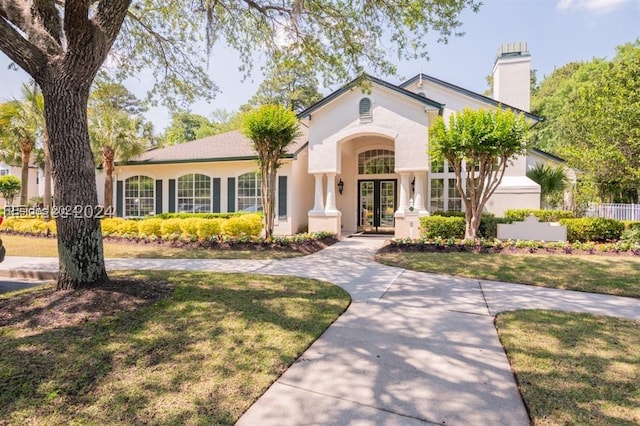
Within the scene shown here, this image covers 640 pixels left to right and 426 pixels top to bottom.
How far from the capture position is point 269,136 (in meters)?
11.0

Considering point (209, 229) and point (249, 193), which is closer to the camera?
point (209, 229)

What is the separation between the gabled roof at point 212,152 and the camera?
52.6ft

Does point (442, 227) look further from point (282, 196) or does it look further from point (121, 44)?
point (121, 44)

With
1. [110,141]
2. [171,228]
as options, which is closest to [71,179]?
[171,228]

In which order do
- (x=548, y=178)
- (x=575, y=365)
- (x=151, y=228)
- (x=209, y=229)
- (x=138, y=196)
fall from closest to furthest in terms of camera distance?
1. (x=575, y=365)
2. (x=209, y=229)
3. (x=151, y=228)
4. (x=548, y=178)
5. (x=138, y=196)

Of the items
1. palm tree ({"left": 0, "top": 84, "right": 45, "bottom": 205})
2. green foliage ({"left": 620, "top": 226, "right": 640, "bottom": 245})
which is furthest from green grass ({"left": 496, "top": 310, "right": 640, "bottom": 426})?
palm tree ({"left": 0, "top": 84, "right": 45, "bottom": 205})

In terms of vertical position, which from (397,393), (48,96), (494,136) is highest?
(494,136)

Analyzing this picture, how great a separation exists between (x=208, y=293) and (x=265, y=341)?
213cm

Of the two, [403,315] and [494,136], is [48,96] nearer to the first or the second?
[403,315]

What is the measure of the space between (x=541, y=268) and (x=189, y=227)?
1053 centimetres

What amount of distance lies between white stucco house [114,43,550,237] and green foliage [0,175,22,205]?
705 inches

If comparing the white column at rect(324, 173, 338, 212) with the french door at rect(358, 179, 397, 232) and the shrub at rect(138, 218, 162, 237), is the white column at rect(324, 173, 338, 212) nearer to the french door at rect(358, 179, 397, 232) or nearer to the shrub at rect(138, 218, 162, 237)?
the french door at rect(358, 179, 397, 232)

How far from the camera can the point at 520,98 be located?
17172 millimetres

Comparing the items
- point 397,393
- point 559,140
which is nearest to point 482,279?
point 397,393
